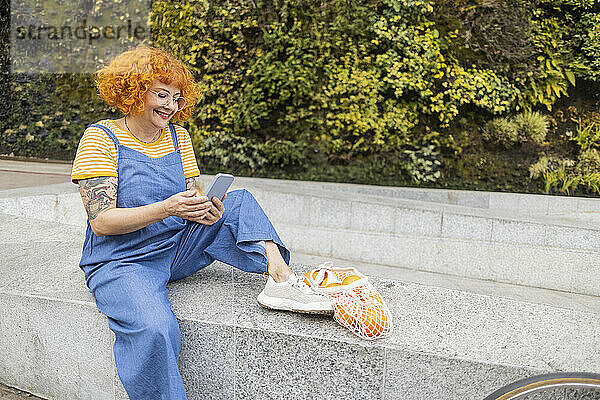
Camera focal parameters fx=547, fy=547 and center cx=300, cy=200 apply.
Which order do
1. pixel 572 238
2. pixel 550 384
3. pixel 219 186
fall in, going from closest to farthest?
pixel 550 384, pixel 219 186, pixel 572 238

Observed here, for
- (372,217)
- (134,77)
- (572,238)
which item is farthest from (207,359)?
(572,238)

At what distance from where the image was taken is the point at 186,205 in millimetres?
1869

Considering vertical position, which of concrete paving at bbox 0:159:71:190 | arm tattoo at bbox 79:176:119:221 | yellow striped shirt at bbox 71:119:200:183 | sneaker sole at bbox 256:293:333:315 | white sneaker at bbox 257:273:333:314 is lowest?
concrete paving at bbox 0:159:71:190

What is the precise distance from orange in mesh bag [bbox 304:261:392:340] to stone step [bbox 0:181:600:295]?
8.65 ft

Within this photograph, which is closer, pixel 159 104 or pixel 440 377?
pixel 440 377

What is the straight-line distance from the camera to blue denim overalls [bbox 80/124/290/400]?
177cm

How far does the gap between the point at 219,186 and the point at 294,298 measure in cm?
49

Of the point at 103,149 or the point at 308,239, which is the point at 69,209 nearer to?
the point at 308,239

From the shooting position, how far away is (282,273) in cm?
206

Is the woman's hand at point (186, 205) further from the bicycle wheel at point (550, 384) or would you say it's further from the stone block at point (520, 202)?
the stone block at point (520, 202)

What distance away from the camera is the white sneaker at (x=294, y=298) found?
77.0 inches

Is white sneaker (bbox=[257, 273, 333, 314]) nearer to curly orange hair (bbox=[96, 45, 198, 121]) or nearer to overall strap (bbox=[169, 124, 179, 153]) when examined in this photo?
overall strap (bbox=[169, 124, 179, 153])

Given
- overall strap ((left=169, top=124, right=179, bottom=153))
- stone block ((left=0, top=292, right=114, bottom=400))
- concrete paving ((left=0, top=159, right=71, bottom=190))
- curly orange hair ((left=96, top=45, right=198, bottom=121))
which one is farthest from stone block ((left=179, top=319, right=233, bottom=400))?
concrete paving ((left=0, top=159, right=71, bottom=190))

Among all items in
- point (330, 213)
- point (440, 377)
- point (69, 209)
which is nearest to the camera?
point (440, 377)
